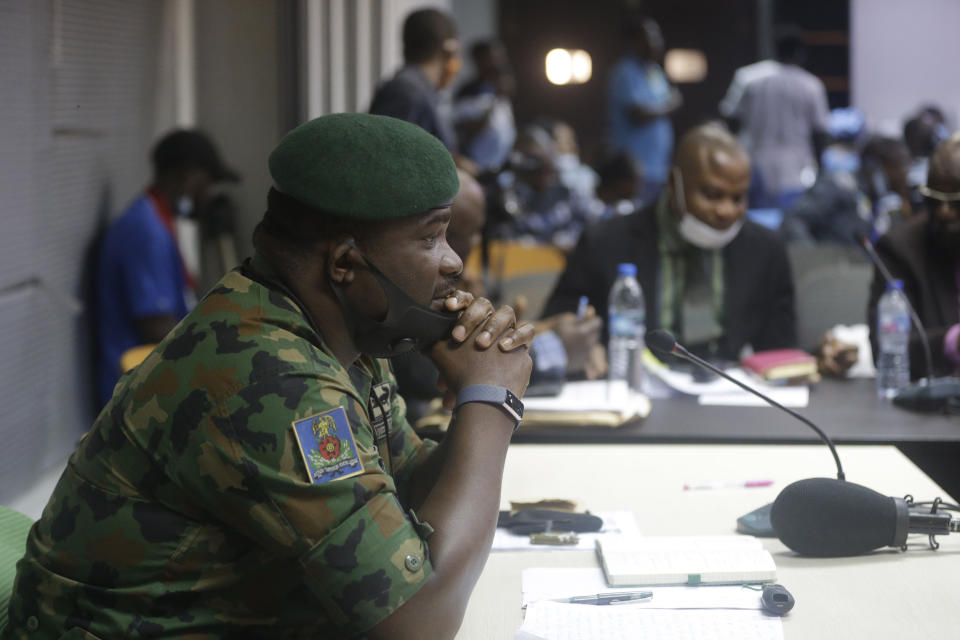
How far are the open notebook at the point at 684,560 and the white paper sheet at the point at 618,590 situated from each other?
13 mm

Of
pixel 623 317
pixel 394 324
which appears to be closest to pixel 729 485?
pixel 394 324

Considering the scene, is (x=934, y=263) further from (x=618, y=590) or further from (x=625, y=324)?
(x=618, y=590)

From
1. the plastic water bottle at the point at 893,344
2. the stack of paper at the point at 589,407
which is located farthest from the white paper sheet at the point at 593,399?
the plastic water bottle at the point at 893,344

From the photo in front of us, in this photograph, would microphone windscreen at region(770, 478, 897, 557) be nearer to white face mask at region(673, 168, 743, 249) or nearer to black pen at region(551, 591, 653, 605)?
black pen at region(551, 591, 653, 605)

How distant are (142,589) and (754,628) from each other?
0.73 meters

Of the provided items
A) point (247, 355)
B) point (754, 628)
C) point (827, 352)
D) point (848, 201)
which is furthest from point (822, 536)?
point (848, 201)

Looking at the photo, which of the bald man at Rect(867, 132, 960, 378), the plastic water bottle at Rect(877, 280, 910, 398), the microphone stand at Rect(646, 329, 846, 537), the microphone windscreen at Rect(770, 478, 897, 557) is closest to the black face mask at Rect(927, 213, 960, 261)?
the bald man at Rect(867, 132, 960, 378)

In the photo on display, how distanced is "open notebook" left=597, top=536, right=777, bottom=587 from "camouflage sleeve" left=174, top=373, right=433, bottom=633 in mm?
403

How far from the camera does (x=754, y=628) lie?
133cm

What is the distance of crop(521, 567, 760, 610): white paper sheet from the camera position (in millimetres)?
1405

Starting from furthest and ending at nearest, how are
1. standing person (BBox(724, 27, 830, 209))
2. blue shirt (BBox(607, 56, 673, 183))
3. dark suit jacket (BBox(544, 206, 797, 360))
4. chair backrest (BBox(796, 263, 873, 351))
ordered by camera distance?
blue shirt (BBox(607, 56, 673, 183))
standing person (BBox(724, 27, 830, 209))
chair backrest (BBox(796, 263, 873, 351))
dark suit jacket (BBox(544, 206, 797, 360))

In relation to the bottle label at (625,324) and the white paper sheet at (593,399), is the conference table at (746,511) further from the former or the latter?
the bottle label at (625,324)

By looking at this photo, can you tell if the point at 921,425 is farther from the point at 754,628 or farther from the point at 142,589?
the point at 142,589

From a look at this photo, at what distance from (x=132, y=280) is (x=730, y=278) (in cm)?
197
